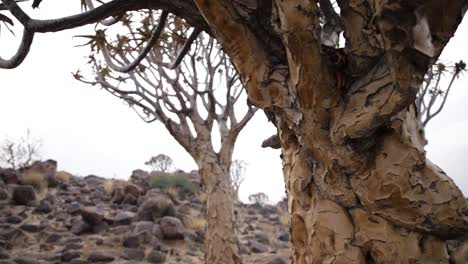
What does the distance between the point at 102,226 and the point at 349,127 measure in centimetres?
942

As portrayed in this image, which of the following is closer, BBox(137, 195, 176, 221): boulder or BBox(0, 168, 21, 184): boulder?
BBox(137, 195, 176, 221): boulder

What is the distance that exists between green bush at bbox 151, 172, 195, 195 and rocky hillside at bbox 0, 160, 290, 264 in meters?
0.76

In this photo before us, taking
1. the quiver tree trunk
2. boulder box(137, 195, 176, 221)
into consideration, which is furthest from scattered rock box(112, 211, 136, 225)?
the quiver tree trunk

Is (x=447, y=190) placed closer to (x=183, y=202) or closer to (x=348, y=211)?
(x=348, y=211)

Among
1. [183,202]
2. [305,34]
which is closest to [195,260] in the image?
[183,202]

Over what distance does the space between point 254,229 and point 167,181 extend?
169 inches

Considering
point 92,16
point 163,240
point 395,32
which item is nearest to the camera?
point 395,32

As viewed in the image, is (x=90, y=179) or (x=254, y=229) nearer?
(x=254, y=229)

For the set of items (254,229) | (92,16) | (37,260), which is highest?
(92,16)

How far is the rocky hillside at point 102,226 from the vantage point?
26.8 ft

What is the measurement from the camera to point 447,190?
164 cm

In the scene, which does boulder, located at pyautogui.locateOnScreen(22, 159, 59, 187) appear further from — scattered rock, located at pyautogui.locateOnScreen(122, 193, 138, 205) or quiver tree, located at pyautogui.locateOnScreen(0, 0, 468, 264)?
quiver tree, located at pyautogui.locateOnScreen(0, 0, 468, 264)

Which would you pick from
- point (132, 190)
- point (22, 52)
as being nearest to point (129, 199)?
point (132, 190)

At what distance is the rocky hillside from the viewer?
26.8 feet
